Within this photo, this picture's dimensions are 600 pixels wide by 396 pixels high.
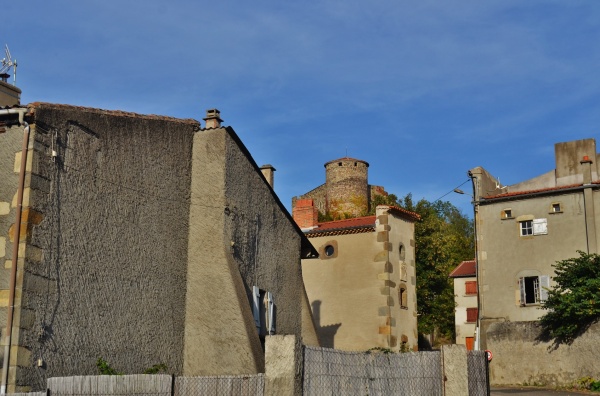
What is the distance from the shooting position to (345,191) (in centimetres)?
7406

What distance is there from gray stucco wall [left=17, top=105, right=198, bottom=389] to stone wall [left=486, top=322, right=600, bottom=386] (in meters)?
15.0

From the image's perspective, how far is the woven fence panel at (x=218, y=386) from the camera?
11.6 metres

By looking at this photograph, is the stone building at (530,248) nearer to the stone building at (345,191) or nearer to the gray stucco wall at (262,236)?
the gray stucco wall at (262,236)

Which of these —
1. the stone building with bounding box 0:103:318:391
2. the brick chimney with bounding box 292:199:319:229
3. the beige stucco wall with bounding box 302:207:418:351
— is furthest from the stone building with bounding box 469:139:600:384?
the stone building with bounding box 0:103:318:391

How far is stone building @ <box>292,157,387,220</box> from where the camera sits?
73.4 meters

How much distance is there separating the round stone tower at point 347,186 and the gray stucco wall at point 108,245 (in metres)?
56.0

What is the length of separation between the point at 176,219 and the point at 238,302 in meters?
2.25

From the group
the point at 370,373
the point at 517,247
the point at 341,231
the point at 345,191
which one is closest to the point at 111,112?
the point at 370,373

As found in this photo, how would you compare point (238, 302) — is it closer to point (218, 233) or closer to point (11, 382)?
point (218, 233)

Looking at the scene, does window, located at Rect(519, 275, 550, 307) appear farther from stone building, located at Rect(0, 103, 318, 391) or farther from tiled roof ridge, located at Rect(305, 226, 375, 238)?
stone building, located at Rect(0, 103, 318, 391)

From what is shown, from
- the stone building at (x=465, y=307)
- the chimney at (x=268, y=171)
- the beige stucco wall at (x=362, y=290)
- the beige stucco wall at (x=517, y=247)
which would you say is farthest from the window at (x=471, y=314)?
the chimney at (x=268, y=171)

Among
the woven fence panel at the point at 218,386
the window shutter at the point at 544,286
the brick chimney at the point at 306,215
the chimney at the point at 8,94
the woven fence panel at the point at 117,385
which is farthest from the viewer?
the brick chimney at the point at 306,215

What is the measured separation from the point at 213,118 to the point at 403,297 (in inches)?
543

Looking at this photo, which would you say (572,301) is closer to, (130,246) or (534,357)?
(534,357)
